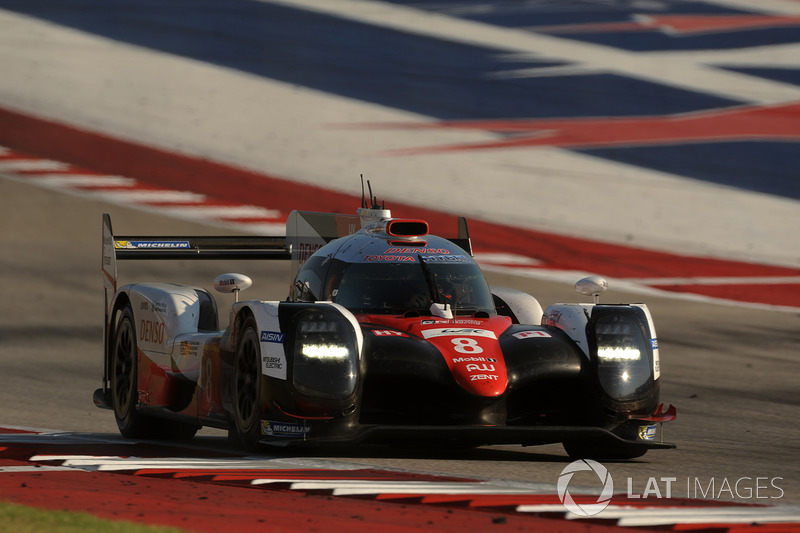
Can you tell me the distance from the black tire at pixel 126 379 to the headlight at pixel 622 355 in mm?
3374

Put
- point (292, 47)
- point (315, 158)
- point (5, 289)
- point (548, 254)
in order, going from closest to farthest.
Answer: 1. point (5, 289)
2. point (548, 254)
3. point (315, 158)
4. point (292, 47)

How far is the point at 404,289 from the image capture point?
9094mm

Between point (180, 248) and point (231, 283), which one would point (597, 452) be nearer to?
point (231, 283)

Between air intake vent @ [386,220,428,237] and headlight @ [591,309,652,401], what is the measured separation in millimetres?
1582

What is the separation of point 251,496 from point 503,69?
24725mm

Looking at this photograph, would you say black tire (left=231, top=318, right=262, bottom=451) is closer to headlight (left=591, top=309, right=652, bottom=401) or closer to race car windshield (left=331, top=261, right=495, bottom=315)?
race car windshield (left=331, top=261, right=495, bottom=315)

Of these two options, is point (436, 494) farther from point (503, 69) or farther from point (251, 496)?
point (503, 69)

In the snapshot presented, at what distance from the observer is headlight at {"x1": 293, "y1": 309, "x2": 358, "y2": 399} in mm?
7902

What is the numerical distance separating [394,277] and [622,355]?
1577 millimetres

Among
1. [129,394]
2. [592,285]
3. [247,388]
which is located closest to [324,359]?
[247,388]

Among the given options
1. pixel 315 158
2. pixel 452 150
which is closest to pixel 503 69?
pixel 452 150

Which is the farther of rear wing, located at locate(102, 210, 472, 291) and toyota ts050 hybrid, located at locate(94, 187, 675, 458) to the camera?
rear wing, located at locate(102, 210, 472, 291)

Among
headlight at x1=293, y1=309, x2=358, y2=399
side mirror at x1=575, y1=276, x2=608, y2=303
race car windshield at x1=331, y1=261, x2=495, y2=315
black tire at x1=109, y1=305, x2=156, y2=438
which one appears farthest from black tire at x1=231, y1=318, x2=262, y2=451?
side mirror at x1=575, y1=276, x2=608, y2=303

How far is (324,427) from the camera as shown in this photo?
7895mm
